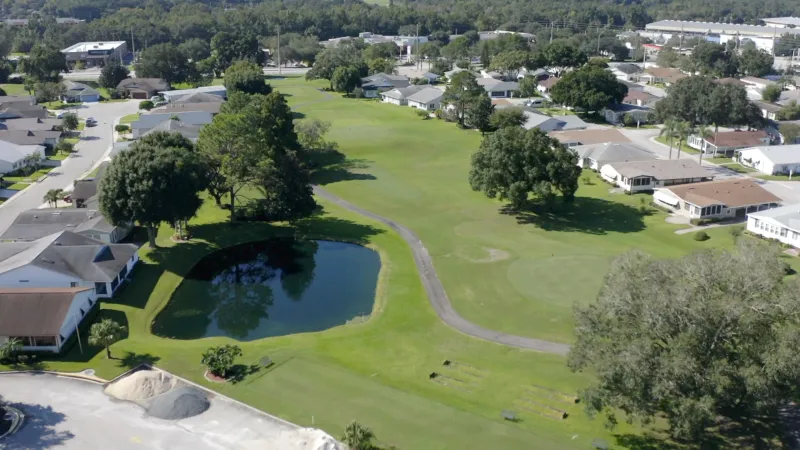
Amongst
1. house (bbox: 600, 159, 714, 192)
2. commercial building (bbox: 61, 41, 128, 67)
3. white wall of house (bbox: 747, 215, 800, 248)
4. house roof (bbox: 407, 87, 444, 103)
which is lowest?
white wall of house (bbox: 747, 215, 800, 248)

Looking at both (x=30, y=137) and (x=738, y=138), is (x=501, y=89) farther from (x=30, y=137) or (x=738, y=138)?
(x=30, y=137)

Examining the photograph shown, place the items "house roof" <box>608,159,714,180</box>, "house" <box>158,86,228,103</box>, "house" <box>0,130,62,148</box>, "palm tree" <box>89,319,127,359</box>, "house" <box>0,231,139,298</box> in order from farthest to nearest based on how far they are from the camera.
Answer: "house" <box>158,86,228,103</box>, "house" <box>0,130,62,148</box>, "house roof" <box>608,159,714,180</box>, "house" <box>0,231,139,298</box>, "palm tree" <box>89,319,127,359</box>

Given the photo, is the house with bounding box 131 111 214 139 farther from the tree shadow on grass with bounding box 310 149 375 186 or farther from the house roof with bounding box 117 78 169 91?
the house roof with bounding box 117 78 169 91

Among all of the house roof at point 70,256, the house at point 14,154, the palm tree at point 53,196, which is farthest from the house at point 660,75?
the house roof at point 70,256

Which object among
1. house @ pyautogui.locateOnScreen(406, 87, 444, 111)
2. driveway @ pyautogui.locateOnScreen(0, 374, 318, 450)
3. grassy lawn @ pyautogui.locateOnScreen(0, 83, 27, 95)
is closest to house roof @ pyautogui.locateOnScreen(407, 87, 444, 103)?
house @ pyautogui.locateOnScreen(406, 87, 444, 111)

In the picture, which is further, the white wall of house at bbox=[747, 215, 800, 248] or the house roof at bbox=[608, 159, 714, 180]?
the house roof at bbox=[608, 159, 714, 180]

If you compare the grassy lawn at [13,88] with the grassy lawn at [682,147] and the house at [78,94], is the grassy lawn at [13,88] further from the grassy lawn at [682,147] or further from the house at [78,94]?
the grassy lawn at [682,147]

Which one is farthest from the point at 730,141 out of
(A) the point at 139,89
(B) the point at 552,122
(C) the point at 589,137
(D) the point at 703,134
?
(A) the point at 139,89
